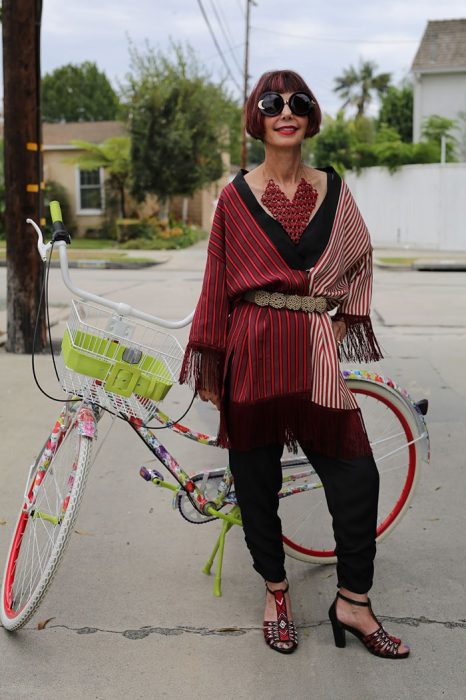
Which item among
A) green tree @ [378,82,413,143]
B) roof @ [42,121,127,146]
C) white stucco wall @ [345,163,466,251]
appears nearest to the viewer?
white stucco wall @ [345,163,466,251]

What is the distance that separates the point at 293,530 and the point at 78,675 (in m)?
1.13

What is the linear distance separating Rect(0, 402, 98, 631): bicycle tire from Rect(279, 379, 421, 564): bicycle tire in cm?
92

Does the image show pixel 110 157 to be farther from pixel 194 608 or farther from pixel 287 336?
pixel 287 336

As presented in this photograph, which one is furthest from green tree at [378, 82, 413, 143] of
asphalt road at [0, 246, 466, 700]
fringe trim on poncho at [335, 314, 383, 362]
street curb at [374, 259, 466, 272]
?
fringe trim on poncho at [335, 314, 383, 362]

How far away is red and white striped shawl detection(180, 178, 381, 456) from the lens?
111 inches

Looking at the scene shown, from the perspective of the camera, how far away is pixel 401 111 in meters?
38.6

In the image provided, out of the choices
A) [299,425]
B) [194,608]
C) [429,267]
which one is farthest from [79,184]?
[299,425]

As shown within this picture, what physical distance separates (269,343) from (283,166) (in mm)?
596

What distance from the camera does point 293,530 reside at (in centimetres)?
363

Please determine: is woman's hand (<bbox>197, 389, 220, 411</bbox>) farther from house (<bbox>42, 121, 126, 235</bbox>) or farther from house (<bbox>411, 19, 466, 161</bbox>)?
house (<bbox>411, 19, 466, 161</bbox>)

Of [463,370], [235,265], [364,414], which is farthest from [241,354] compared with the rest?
[463,370]

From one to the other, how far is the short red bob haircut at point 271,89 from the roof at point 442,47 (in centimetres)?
2855

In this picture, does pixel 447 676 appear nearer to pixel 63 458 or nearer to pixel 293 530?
pixel 293 530

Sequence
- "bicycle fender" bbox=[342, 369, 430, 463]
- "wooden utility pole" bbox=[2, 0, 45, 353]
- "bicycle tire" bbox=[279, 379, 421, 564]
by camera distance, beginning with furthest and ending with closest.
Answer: "wooden utility pole" bbox=[2, 0, 45, 353] < "bicycle tire" bbox=[279, 379, 421, 564] < "bicycle fender" bbox=[342, 369, 430, 463]
